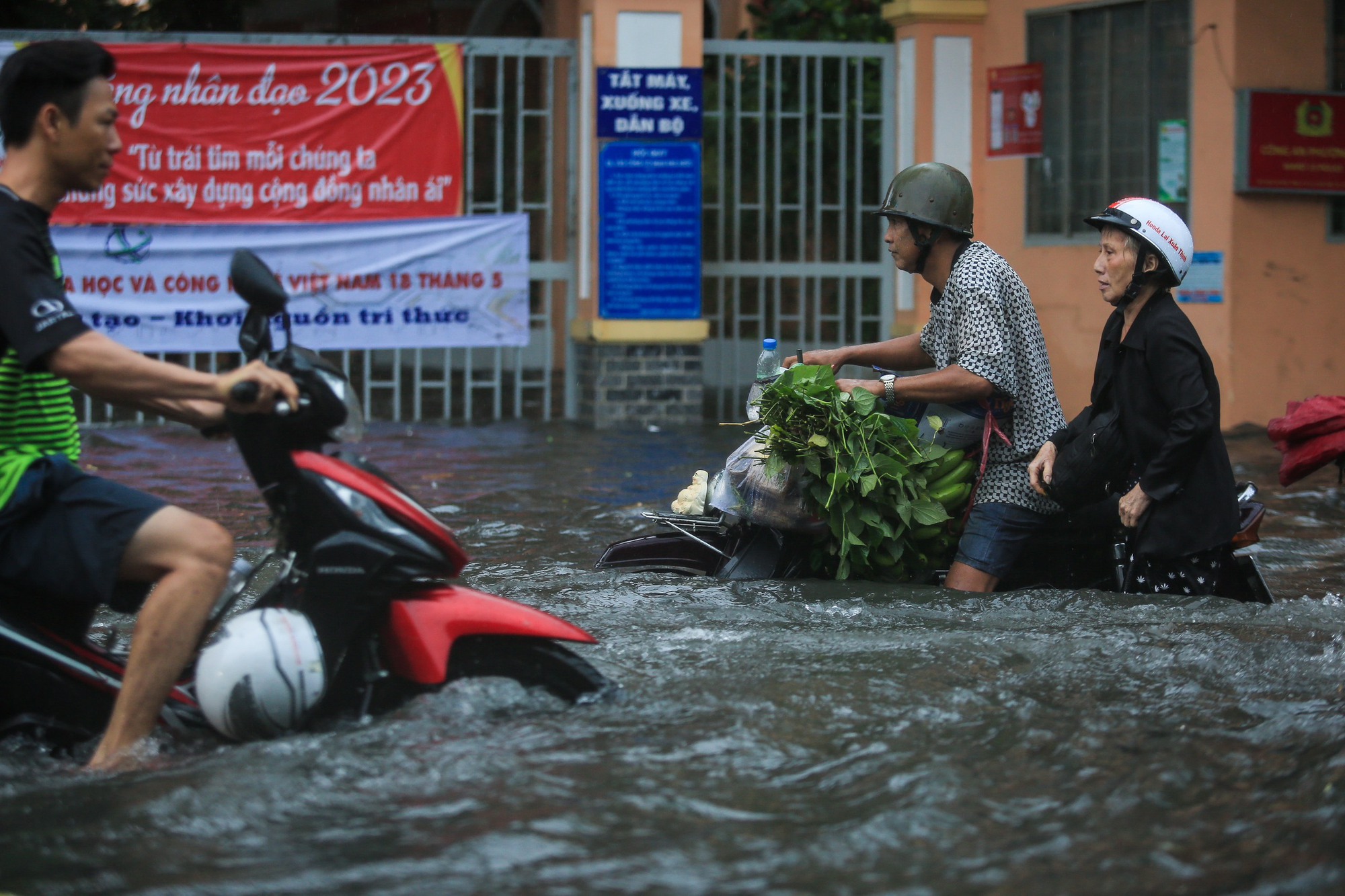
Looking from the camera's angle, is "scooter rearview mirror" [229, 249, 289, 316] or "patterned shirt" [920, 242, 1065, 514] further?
"patterned shirt" [920, 242, 1065, 514]

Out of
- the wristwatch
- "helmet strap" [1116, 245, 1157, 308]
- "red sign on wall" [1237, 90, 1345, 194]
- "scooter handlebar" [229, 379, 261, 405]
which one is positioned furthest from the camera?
"red sign on wall" [1237, 90, 1345, 194]

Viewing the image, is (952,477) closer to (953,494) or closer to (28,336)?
(953,494)

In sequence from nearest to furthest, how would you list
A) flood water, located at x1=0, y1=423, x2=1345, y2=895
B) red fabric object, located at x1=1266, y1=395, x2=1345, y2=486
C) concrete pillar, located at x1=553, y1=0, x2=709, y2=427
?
flood water, located at x1=0, y1=423, x2=1345, y2=895 < red fabric object, located at x1=1266, y1=395, x2=1345, y2=486 < concrete pillar, located at x1=553, y1=0, x2=709, y2=427

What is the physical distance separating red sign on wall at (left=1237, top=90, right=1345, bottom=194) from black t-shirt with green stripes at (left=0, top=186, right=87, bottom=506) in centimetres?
911

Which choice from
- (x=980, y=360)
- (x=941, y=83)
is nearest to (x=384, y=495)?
(x=980, y=360)

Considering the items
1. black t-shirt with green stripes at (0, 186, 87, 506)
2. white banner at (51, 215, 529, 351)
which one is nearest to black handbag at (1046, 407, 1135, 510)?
black t-shirt with green stripes at (0, 186, 87, 506)

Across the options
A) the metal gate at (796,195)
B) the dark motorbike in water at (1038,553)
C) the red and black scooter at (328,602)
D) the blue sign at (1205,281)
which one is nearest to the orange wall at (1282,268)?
the blue sign at (1205,281)

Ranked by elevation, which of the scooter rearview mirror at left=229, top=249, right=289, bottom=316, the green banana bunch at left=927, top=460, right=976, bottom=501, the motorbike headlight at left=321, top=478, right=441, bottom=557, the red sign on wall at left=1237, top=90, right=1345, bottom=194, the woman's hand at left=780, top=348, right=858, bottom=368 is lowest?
the green banana bunch at left=927, top=460, right=976, bottom=501

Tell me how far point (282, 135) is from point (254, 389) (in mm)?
8661

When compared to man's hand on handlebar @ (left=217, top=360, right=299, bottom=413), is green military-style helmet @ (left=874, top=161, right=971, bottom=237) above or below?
above

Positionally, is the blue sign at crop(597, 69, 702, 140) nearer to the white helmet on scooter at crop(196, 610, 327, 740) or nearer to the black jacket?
the black jacket

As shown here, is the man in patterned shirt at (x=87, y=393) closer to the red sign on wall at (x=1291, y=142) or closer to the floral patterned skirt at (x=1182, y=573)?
the floral patterned skirt at (x=1182, y=573)

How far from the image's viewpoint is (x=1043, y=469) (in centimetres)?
500

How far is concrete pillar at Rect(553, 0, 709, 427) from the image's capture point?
11625 millimetres
